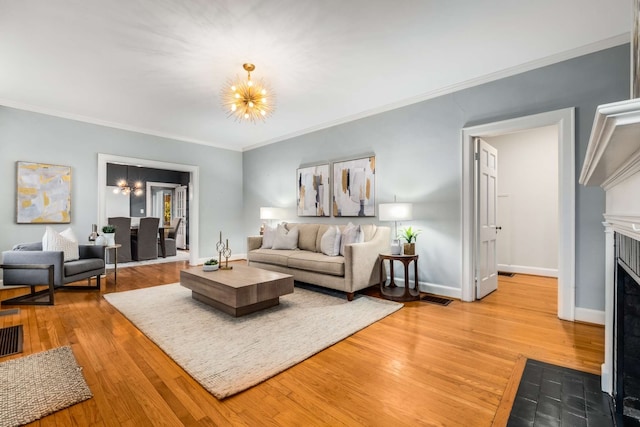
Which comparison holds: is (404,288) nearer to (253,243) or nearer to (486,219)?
(486,219)

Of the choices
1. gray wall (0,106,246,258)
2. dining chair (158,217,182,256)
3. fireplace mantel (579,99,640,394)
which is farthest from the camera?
dining chair (158,217,182,256)

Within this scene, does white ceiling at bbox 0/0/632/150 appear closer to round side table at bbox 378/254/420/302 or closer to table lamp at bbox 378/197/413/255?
table lamp at bbox 378/197/413/255

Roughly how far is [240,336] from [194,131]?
442 centimetres

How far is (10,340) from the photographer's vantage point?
2.42 m

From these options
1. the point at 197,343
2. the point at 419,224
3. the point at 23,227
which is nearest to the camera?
the point at 197,343

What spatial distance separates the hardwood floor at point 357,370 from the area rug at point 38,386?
7 cm

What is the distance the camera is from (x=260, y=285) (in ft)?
9.74

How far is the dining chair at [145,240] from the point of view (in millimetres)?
6703

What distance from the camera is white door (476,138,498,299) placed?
3625 millimetres

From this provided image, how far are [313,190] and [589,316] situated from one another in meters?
3.97

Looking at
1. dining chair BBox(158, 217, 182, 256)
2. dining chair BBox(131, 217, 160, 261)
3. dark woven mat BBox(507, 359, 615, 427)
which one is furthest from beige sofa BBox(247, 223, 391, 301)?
dining chair BBox(158, 217, 182, 256)

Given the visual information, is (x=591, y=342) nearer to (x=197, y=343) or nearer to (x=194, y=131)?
(x=197, y=343)

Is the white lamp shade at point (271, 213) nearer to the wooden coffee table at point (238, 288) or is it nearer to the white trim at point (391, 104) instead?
the white trim at point (391, 104)

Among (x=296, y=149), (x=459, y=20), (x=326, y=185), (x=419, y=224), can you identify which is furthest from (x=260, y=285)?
(x=296, y=149)
